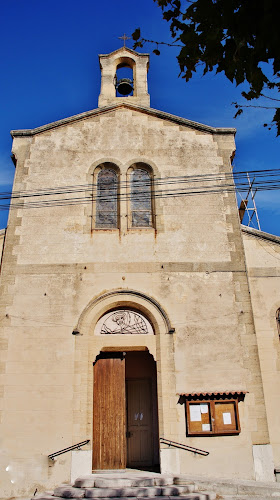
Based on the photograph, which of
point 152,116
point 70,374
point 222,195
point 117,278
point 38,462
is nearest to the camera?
point 38,462

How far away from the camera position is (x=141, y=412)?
13.3m

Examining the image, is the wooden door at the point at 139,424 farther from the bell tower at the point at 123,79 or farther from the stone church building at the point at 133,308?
the bell tower at the point at 123,79

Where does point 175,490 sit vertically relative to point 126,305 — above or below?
below

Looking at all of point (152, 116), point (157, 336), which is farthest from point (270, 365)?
point (152, 116)

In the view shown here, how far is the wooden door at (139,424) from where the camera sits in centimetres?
1287

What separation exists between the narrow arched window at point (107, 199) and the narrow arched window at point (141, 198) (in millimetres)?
540

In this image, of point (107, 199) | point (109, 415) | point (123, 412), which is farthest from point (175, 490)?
point (107, 199)

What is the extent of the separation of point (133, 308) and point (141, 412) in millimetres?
3666

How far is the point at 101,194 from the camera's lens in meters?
13.5

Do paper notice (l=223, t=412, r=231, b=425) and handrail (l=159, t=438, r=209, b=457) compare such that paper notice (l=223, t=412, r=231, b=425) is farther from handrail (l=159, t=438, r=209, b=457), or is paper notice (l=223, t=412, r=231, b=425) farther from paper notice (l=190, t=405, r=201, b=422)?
handrail (l=159, t=438, r=209, b=457)

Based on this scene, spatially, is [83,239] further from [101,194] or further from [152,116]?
[152,116]

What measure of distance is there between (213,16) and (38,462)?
9.99 m

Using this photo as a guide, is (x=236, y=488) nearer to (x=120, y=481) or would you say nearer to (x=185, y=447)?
(x=185, y=447)

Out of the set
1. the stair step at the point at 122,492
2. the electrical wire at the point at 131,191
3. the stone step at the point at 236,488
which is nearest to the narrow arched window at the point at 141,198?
the electrical wire at the point at 131,191
